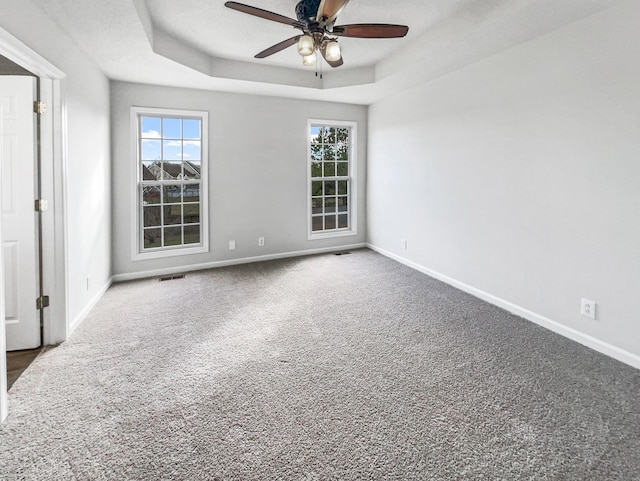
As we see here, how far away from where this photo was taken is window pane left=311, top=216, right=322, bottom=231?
566cm

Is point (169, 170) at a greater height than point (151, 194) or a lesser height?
greater

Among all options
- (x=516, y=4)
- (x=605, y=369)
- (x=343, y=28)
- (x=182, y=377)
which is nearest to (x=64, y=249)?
(x=182, y=377)

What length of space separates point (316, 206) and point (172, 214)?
221 cm

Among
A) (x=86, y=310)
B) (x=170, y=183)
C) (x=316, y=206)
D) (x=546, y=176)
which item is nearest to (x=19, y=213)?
(x=86, y=310)

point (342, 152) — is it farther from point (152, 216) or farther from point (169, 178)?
point (152, 216)

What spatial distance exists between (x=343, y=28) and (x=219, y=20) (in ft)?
4.06

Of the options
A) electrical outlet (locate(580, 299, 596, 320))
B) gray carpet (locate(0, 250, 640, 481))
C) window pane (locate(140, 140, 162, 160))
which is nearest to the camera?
gray carpet (locate(0, 250, 640, 481))

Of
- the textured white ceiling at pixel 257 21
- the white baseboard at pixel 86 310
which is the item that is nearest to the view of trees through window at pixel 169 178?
the white baseboard at pixel 86 310

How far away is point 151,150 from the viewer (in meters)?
4.48

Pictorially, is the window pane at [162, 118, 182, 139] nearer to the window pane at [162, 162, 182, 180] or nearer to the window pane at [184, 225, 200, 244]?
the window pane at [162, 162, 182, 180]

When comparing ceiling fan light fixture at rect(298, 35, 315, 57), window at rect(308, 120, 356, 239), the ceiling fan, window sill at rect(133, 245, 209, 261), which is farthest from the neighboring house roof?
ceiling fan light fixture at rect(298, 35, 315, 57)

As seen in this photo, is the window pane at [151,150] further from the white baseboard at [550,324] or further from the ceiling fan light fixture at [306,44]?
the white baseboard at [550,324]

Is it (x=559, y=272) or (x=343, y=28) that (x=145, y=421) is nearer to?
(x=343, y=28)

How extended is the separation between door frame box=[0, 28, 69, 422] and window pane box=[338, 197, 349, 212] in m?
3.97
